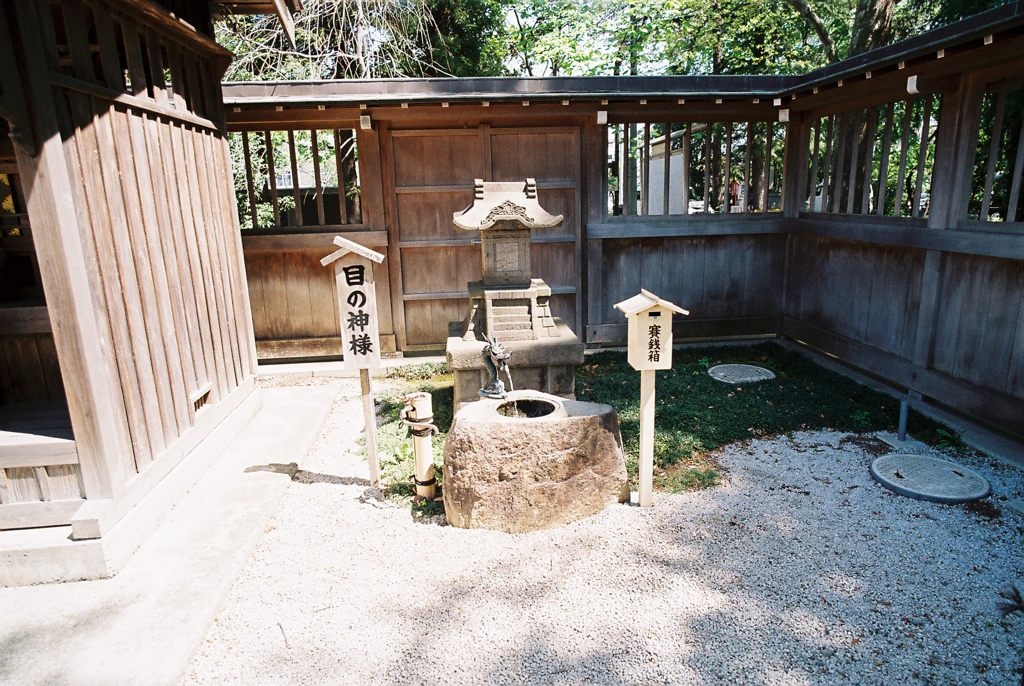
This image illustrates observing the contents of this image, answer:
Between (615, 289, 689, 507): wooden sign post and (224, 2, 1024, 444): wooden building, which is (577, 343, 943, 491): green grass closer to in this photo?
(224, 2, 1024, 444): wooden building

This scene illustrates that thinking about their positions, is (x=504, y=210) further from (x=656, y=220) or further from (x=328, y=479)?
(x=656, y=220)

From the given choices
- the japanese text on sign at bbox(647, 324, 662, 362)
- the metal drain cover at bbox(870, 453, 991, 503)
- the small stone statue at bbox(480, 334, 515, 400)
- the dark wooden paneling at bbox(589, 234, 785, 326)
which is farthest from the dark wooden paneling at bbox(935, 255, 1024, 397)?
the small stone statue at bbox(480, 334, 515, 400)

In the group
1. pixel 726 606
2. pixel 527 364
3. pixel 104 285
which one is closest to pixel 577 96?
pixel 527 364

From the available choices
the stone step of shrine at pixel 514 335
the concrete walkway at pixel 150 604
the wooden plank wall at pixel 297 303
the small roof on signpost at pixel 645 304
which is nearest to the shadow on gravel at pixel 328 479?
the concrete walkway at pixel 150 604

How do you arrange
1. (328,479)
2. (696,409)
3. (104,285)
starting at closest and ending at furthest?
(104,285)
(328,479)
(696,409)

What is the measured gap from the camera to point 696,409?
279 inches

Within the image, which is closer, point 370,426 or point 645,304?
point 645,304

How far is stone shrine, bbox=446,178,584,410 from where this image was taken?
A: 21.6ft

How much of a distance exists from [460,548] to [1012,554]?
12.8ft

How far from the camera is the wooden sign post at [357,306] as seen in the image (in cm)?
517

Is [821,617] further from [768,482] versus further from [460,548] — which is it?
[460,548]

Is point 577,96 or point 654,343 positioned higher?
point 577,96

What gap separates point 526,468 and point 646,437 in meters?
1.04

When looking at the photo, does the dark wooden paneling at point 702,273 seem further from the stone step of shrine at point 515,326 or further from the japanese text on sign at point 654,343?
the japanese text on sign at point 654,343
